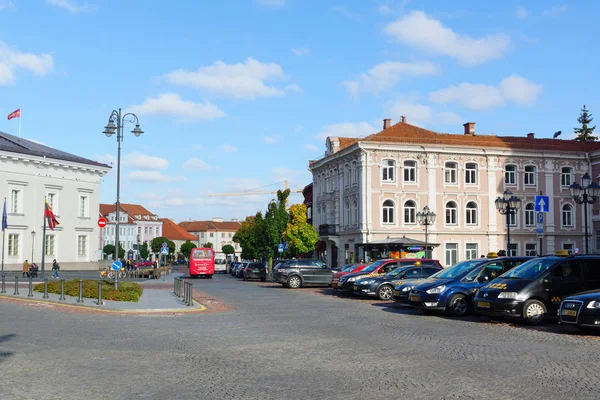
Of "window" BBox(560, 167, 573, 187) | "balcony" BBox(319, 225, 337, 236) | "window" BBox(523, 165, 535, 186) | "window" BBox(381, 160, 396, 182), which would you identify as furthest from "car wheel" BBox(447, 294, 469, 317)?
"window" BBox(560, 167, 573, 187)

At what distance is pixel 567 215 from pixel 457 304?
48.6 meters

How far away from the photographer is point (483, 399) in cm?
817

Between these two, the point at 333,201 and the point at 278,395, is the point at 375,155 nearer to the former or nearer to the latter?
the point at 333,201

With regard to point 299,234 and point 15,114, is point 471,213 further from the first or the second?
point 15,114

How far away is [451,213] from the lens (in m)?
61.1

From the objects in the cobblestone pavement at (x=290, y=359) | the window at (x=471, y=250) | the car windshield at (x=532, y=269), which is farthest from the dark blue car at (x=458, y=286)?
the window at (x=471, y=250)

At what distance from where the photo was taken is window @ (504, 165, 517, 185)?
6241 cm

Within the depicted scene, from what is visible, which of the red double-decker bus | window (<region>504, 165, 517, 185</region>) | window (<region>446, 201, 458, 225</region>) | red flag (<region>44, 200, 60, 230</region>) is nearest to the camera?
red flag (<region>44, 200, 60, 230</region>)

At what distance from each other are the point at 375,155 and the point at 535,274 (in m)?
42.2

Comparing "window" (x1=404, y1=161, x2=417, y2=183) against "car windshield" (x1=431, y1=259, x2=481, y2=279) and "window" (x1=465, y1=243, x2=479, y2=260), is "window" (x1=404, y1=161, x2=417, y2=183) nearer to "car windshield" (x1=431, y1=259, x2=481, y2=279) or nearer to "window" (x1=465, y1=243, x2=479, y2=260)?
"window" (x1=465, y1=243, x2=479, y2=260)

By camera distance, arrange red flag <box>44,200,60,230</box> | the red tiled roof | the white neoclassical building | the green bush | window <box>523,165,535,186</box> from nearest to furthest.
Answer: the green bush
red flag <box>44,200,60,230</box>
window <box>523,165,535,186</box>
the white neoclassical building
the red tiled roof

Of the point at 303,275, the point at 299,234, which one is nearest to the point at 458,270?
the point at 303,275

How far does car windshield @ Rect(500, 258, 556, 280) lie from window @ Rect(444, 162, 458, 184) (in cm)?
4314

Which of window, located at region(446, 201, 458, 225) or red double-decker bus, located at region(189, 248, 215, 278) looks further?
red double-decker bus, located at region(189, 248, 215, 278)
